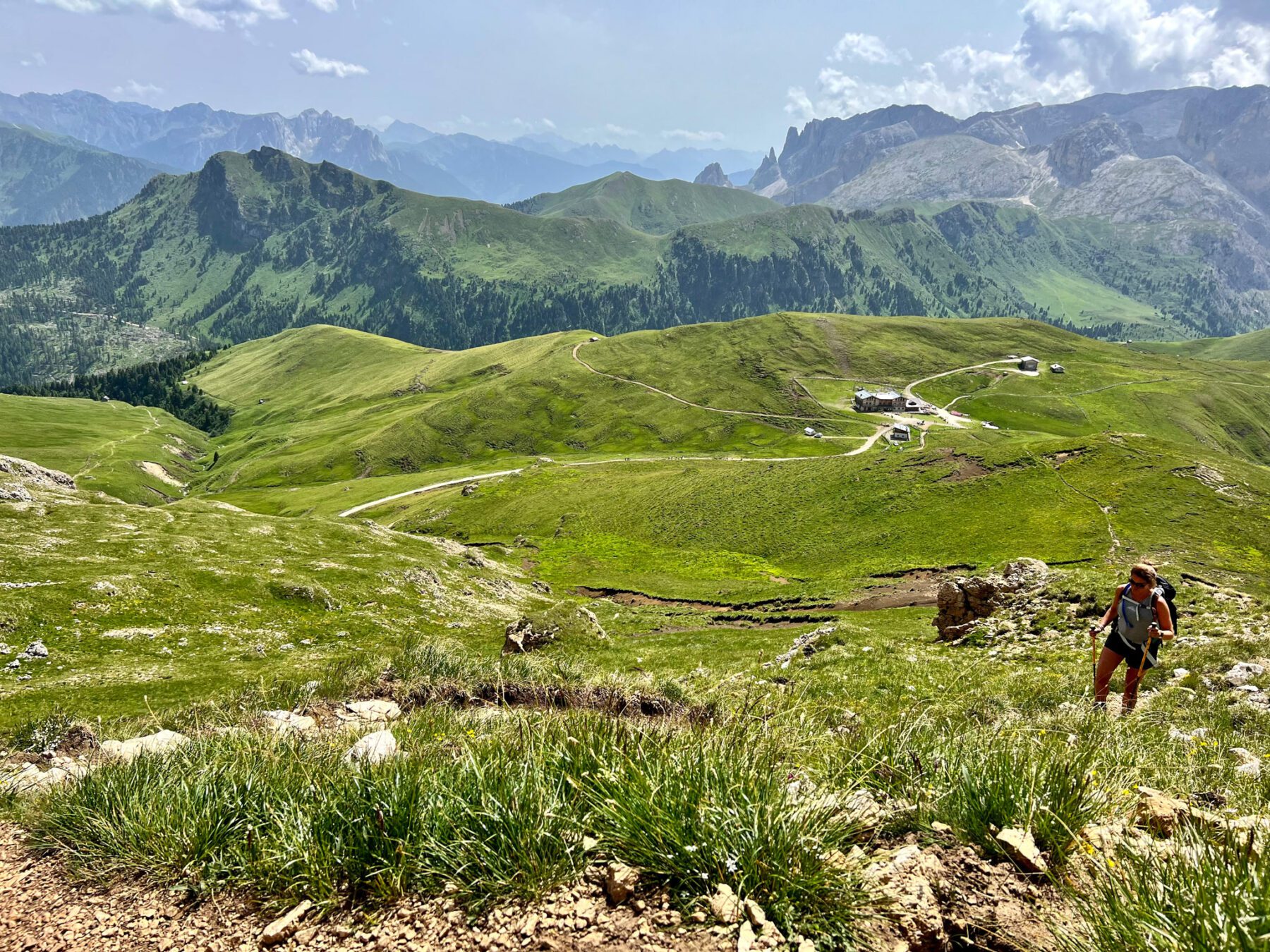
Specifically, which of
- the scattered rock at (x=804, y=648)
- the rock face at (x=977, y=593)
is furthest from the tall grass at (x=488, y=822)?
the rock face at (x=977, y=593)

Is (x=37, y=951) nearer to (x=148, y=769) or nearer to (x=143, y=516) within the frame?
(x=148, y=769)

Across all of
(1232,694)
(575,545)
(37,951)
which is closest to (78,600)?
(37,951)

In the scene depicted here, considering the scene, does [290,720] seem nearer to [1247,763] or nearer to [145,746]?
[145,746]

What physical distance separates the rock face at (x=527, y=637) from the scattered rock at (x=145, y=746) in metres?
23.7

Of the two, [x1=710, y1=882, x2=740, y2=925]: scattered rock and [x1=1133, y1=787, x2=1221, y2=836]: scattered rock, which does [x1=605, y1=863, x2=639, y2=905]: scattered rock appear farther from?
[x1=1133, y1=787, x2=1221, y2=836]: scattered rock

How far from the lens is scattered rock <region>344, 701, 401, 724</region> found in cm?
1469

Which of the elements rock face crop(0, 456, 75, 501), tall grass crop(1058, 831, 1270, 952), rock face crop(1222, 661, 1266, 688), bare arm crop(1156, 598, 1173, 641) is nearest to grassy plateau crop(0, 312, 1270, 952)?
tall grass crop(1058, 831, 1270, 952)

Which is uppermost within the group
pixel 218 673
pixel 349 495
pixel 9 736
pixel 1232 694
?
pixel 1232 694

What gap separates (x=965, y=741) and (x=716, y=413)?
632 ft

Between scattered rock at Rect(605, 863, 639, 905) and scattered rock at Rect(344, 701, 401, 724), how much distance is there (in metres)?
10.9

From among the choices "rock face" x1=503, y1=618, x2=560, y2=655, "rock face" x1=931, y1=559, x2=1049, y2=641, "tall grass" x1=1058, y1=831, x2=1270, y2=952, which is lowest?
"rock face" x1=503, y1=618, x2=560, y2=655

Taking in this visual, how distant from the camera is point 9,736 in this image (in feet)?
55.9

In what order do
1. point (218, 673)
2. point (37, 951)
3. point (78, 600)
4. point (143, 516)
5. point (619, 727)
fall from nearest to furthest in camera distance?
point (37, 951) < point (619, 727) < point (218, 673) < point (78, 600) < point (143, 516)

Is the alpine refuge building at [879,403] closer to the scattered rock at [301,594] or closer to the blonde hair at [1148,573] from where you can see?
the scattered rock at [301,594]
